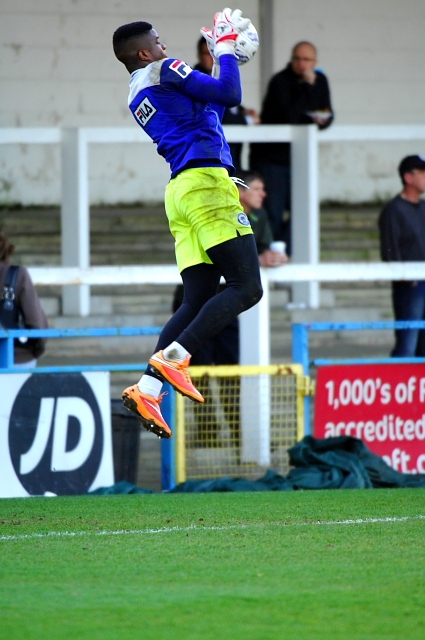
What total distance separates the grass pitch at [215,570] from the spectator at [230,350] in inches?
72.2

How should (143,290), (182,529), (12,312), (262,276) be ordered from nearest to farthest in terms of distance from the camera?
1. (182,529)
2. (12,312)
3. (262,276)
4. (143,290)

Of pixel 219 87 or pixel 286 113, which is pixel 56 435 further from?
pixel 286 113

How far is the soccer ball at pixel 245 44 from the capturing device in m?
6.18

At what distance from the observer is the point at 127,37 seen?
247 inches

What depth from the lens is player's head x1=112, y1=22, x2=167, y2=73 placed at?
6266 mm

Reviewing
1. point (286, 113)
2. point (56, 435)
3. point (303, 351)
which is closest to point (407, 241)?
point (303, 351)

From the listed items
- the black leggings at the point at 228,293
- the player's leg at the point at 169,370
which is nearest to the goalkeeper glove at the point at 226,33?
the black leggings at the point at 228,293

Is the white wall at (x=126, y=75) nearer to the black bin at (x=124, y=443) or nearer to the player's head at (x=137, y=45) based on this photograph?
the black bin at (x=124, y=443)

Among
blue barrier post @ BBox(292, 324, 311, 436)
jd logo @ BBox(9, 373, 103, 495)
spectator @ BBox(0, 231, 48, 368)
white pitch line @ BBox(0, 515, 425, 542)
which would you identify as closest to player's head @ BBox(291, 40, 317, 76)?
blue barrier post @ BBox(292, 324, 311, 436)

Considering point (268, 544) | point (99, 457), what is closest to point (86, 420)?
point (99, 457)

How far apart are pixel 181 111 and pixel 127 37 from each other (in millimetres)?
448

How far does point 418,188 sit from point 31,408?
13.6ft

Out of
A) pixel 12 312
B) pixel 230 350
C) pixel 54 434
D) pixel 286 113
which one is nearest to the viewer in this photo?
pixel 54 434

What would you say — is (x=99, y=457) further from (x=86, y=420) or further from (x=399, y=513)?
(x=399, y=513)
